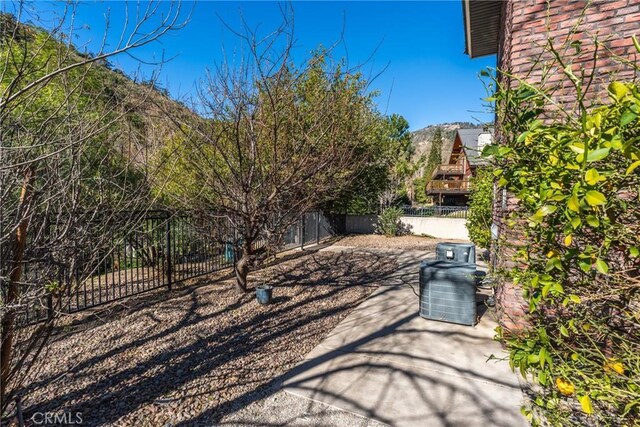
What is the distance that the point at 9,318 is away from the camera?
1.78 meters

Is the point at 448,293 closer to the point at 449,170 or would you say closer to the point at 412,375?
the point at 412,375

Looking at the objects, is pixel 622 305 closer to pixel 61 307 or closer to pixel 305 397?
pixel 305 397

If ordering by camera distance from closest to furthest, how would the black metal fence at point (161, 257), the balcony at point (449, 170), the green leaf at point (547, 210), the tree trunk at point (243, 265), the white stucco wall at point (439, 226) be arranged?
the green leaf at point (547, 210), the black metal fence at point (161, 257), the tree trunk at point (243, 265), the white stucco wall at point (439, 226), the balcony at point (449, 170)

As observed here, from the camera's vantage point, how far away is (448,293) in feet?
14.4

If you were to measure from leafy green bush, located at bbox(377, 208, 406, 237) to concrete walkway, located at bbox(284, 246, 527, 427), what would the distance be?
1027 cm

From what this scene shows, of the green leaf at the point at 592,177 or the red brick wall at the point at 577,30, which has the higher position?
the red brick wall at the point at 577,30

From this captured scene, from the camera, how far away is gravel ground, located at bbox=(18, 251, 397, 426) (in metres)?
2.62

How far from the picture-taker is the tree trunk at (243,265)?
5.25 metres

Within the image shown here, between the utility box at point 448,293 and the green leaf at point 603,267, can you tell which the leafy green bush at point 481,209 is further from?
the green leaf at point 603,267

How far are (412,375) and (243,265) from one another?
3292mm

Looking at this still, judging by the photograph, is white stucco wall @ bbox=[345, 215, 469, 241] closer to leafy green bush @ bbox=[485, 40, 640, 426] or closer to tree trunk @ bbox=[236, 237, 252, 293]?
tree trunk @ bbox=[236, 237, 252, 293]

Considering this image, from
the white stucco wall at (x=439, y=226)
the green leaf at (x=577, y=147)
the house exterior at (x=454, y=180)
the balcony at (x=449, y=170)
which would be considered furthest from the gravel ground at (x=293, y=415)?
the balcony at (x=449, y=170)

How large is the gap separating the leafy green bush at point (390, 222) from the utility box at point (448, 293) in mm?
10129

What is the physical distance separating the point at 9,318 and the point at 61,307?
240mm
